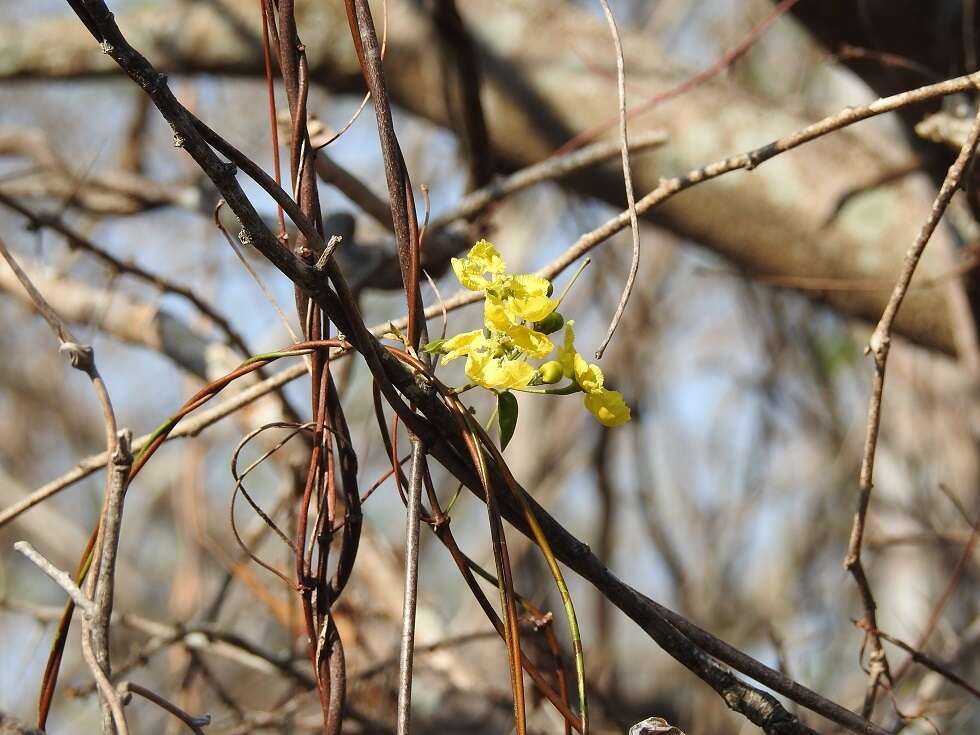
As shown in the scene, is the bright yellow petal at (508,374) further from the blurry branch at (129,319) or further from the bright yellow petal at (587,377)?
the blurry branch at (129,319)

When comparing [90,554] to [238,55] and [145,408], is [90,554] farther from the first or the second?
[145,408]

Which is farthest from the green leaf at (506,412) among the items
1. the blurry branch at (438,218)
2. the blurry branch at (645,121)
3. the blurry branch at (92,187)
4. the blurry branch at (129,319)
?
the blurry branch at (92,187)

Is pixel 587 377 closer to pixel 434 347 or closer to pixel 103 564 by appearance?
pixel 434 347

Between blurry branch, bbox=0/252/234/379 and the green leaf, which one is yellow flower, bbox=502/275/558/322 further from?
blurry branch, bbox=0/252/234/379

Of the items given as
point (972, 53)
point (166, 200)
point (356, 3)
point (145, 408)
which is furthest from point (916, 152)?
point (145, 408)

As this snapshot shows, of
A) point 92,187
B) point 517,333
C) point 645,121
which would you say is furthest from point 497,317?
point 92,187

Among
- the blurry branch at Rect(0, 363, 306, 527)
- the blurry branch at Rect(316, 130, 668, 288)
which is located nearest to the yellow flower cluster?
the blurry branch at Rect(0, 363, 306, 527)
